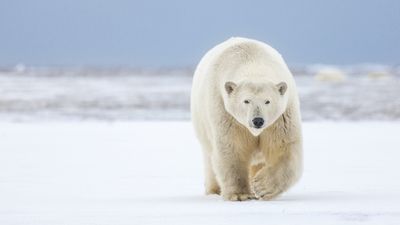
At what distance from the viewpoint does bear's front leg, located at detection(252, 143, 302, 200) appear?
6016 mm

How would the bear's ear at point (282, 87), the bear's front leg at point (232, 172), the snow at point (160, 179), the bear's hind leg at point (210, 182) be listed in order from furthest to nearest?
the bear's hind leg at point (210, 182) < the bear's front leg at point (232, 172) < the bear's ear at point (282, 87) < the snow at point (160, 179)

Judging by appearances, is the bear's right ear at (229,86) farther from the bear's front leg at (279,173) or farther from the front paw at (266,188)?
the front paw at (266,188)

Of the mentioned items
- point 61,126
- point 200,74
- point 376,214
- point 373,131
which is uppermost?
point 61,126

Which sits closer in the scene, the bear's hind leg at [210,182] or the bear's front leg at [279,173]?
the bear's front leg at [279,173]

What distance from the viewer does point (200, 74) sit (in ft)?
23.5

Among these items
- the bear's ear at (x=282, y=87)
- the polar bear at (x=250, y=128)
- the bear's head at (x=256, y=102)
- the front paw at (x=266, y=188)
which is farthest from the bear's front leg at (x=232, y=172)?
the bear's ear at (x=282, y=87)

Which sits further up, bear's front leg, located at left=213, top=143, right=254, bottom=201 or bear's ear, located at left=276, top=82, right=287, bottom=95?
bear's ear, located at left=276, top=82, right=287, bottom=95

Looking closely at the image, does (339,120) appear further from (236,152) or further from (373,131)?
(236,152)

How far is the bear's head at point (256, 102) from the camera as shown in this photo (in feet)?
18.3

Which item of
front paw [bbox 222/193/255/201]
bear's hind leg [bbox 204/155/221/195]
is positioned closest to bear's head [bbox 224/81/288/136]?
front paw [bbox 222/193/255/201]

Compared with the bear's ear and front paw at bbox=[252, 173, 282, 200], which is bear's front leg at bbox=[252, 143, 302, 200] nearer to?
front paw at bbox=[252, 173, 282, 200]

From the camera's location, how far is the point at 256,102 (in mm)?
5676

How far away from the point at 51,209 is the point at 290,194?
1.98 meters

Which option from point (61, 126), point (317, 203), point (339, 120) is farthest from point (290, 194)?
point (339, 120)
